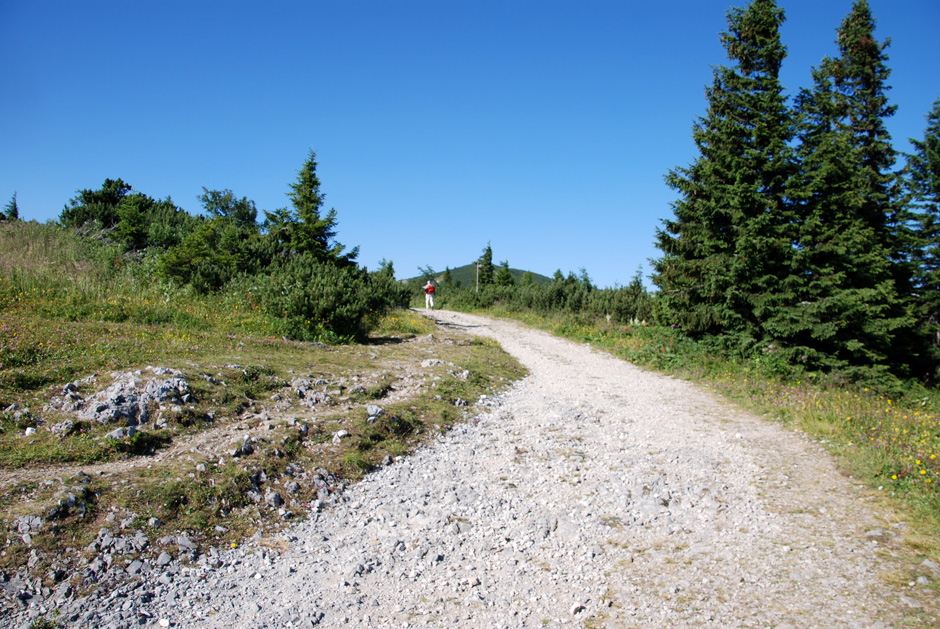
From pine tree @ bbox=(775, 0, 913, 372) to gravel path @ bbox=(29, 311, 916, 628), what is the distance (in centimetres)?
690

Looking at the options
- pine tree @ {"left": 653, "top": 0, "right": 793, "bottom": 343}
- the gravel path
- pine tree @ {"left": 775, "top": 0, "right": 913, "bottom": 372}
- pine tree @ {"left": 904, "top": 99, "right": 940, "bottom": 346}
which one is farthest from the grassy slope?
pine tree @ {"left": 904, "top": 99, "right": 940, "bottom": 346}

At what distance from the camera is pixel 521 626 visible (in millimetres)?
3291

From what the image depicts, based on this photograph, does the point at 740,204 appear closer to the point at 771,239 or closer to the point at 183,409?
the point at 771,239

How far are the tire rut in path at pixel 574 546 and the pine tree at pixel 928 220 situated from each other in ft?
53.0

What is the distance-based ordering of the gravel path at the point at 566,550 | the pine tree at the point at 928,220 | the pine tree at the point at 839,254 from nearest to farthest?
1. the gravel path at the point at 566,550
2. the pine tree at the point at 839,254
3. the pine tree at the point at 928,220

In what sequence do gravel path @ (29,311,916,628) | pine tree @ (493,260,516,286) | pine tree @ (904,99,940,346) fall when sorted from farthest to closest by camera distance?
pine tree @ (493,260,516,286) → pine tree @ (904,99,940,346) → gravel path @ (29,311,916,628)

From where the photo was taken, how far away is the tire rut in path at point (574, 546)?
339 cm

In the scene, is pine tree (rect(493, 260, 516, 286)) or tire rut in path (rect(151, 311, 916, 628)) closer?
tire rut in path (rect(151, 311, 916, 628))

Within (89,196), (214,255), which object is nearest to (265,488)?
(214,255)

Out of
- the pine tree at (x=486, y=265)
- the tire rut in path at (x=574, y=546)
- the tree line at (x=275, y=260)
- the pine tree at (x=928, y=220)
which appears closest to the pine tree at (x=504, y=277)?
the pine tree at (x=486, y=265)

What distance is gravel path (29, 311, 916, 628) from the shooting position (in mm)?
3361

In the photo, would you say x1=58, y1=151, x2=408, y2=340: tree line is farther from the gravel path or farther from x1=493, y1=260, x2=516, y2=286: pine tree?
x1=493, y1=260, x2=516, y2=286: pine tree

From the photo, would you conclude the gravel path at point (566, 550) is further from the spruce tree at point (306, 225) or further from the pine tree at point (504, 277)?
the pine tree at point (504, 277)

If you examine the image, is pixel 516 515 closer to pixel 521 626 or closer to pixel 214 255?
pixel 521 626
